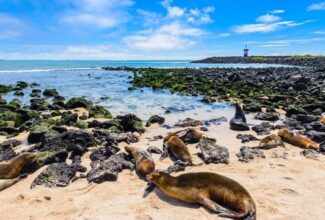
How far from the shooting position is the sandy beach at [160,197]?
552 cm

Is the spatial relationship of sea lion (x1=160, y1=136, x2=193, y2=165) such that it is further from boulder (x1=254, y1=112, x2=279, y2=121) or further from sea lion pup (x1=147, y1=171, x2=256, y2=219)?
boulder (x1=254, y1=112, x2=279, y2=121)

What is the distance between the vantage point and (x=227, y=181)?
223 inches

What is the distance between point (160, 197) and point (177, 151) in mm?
2421

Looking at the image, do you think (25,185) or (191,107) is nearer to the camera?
(25,185)

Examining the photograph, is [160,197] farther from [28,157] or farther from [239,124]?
[239,124]

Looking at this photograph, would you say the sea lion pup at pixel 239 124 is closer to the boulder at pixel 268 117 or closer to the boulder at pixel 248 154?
the boulder at pixel 268 117

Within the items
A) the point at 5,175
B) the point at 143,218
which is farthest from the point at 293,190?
the point at 5,175

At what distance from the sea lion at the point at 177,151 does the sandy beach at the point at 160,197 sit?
34 cm

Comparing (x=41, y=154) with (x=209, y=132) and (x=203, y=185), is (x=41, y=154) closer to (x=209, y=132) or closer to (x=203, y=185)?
(x=203, y=185)

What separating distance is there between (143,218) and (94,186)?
180 centimetres

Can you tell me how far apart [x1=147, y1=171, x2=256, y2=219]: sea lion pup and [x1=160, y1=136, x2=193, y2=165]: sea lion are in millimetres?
2000

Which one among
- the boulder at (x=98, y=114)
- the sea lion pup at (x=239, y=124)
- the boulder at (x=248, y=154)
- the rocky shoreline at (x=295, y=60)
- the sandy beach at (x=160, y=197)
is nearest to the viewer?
the sandy beach at (x=160, y=197)

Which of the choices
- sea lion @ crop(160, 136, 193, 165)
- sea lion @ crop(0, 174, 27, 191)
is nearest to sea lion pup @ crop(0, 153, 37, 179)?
sea lion @ crop(0, 174, 27, 191)

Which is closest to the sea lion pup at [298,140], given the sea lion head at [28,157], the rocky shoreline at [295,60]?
the sea lion head at [28,157]
